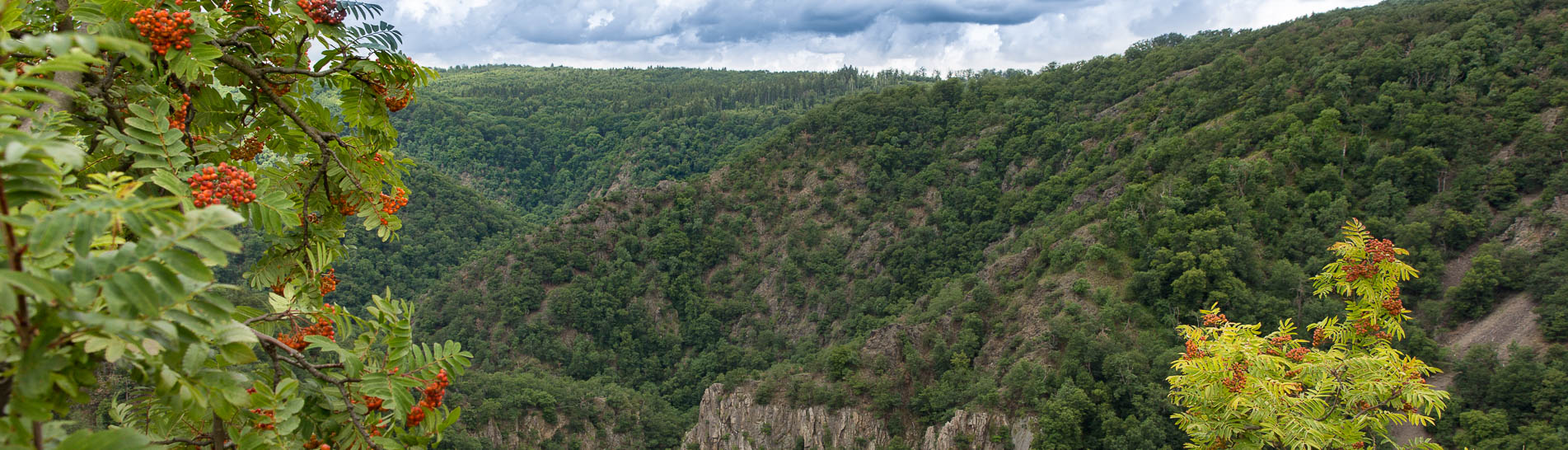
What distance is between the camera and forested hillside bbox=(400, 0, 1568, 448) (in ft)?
130

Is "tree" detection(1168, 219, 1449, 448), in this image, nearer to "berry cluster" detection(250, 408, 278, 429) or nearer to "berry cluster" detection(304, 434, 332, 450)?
"berry cluster" detection(304, 434, 332, 450)

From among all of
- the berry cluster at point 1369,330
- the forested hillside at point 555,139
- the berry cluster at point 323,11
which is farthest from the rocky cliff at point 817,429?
the forested hillside at point 555,139

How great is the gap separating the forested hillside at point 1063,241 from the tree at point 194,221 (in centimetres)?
3652

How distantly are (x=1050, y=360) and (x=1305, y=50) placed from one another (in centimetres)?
4065

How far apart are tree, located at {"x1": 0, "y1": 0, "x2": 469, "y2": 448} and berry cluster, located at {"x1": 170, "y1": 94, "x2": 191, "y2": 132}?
0.03 feet

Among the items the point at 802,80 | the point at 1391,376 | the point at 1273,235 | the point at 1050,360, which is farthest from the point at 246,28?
the point at 802,80

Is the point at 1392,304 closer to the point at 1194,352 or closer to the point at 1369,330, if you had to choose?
the point at 1369,330

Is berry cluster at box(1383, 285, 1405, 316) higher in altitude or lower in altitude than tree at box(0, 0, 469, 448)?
lower

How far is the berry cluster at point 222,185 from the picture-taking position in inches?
125

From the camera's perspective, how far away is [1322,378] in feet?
22.1

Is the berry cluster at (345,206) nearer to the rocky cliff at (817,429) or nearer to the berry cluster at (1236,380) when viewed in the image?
the berry cluster at (1236,380)

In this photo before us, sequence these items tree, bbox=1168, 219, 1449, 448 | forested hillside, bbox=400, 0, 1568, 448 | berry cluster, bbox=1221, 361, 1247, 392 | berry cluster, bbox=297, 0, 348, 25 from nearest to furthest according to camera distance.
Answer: berry cluster, bbox=297, 0, 348, 25
tree, bbox=1168, 219, 1449, 448
berry cluster, bbox=1221, 361, 1247, 392
forested hillside, bbox=400, 0, 1568, 448

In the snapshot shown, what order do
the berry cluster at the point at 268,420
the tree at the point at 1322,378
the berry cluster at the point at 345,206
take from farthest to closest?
the tree at the point at 1322,378
the berry cluster at the point at 345,206
the berry cluster at the point at 268,420

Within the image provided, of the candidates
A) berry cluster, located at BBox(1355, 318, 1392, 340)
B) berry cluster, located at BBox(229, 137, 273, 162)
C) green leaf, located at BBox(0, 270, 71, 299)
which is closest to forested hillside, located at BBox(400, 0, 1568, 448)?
berry cluster, located at BBox(1355, 318, 1392, 340)
